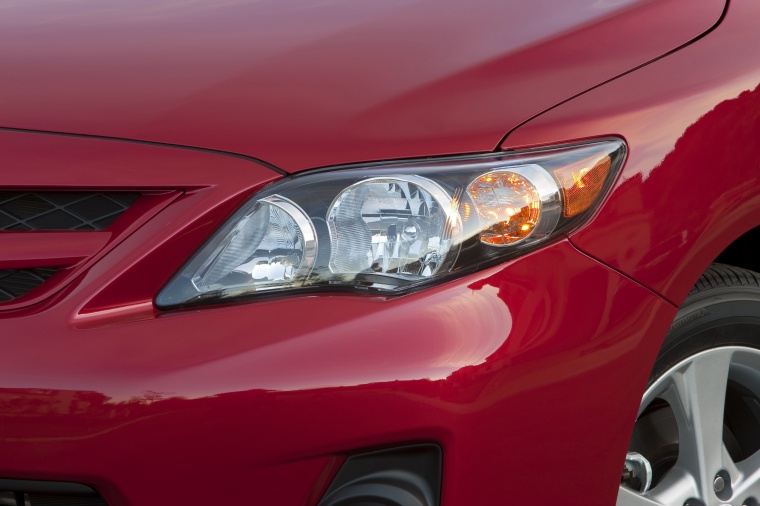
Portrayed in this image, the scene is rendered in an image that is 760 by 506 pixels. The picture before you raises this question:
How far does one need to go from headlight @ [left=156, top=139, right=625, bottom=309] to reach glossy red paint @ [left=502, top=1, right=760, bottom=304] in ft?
0.20

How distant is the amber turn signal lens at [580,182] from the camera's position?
4.97 feet

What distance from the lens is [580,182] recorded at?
1.52 meters

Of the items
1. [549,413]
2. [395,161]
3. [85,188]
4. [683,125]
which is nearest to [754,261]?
[683,125]

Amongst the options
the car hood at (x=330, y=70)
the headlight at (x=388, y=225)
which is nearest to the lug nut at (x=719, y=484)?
the headlight at (x=388, y=225)

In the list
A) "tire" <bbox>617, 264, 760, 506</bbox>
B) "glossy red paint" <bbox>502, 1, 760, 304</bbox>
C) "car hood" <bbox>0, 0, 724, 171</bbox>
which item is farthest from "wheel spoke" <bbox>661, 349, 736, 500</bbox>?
"car hood" <bbox>0, 0, 724, 171</bbox>

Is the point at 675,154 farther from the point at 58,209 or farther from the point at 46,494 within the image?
the point at 46,494

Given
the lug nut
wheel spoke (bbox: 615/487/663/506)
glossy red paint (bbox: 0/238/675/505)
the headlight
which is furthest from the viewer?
the lug nut

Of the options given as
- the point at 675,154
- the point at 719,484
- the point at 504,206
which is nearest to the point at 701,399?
the point at 719,484

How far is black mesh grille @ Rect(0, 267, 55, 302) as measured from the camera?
4.86ft

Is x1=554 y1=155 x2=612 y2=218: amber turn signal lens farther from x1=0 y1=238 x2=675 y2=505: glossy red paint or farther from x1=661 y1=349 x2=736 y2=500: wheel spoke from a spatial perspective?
x1=661 y1=349 x2=736 y2=500: wheel spoke

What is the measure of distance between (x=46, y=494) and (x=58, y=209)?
42cm

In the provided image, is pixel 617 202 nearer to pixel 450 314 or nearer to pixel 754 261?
pixel 450 314

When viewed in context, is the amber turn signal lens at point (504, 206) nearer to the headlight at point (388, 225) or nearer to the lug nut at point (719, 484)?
the headlight at point (388, 225)

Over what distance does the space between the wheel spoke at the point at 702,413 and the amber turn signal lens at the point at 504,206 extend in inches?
21.6
